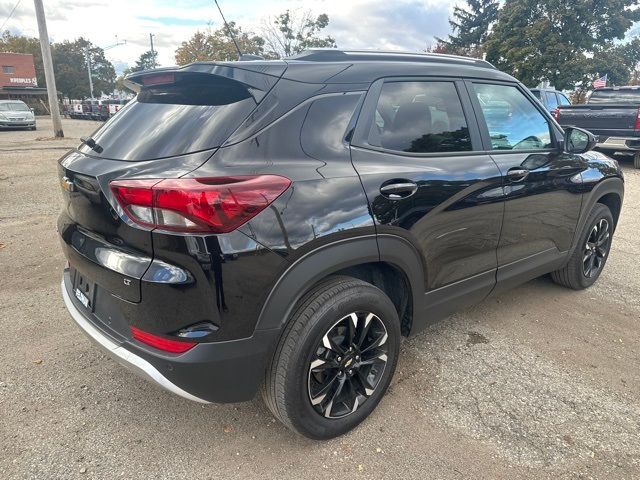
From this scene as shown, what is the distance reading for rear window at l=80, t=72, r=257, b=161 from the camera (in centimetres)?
200

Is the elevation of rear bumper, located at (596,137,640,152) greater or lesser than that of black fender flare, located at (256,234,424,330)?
lesser

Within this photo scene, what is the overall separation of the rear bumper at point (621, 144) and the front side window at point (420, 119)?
9.82m

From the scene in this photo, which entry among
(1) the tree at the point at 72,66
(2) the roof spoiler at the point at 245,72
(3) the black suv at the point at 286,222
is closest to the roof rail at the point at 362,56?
(3) the black suv at the point at 286,222

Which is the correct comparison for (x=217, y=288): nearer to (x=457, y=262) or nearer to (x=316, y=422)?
(x=316, y=422)

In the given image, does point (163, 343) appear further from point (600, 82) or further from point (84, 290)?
point (600, 82)

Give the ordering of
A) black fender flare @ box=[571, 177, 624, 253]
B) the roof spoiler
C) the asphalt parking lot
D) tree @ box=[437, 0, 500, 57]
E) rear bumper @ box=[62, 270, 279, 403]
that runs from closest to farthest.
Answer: rear bumper @ box=[62, 270, 279, 403], the roof spoiler, the asphalt parking lot, black fender flare @ box=[571, 177, 624, 253], tree @ box=[437, 0, 500, 57]

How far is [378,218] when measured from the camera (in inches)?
88.9

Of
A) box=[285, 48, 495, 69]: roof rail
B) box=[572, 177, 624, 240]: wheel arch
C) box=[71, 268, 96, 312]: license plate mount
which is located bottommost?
box=[71, 268, 96, 312]: license plate mount

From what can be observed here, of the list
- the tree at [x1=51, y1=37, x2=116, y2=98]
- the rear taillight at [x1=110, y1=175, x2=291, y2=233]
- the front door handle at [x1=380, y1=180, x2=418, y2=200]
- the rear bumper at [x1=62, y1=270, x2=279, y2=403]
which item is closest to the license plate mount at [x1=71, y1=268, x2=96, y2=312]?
the rear bumper at [x1=62, y1=270, x2=279, y2=403]

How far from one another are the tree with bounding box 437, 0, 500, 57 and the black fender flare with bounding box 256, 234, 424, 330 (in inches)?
1850

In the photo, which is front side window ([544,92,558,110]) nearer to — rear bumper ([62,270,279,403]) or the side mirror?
the side mirror

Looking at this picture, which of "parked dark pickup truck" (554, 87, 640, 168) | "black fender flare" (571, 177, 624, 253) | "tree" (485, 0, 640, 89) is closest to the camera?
"black fender flare" (571, 177, 624, 253)

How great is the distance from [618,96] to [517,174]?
1114cm

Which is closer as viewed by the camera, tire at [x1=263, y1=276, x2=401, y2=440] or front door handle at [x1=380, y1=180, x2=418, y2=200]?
tire at [x1=263, y1=276, x2=401, y2=440]
